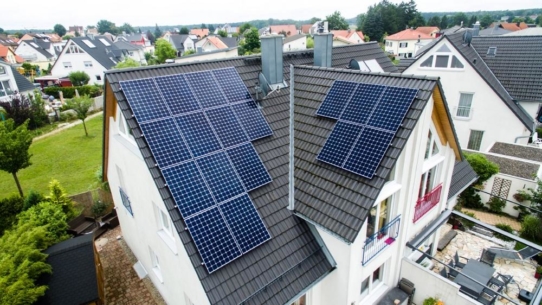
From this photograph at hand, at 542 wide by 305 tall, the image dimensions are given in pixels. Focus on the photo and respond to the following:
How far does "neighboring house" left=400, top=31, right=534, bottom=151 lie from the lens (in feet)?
78.9

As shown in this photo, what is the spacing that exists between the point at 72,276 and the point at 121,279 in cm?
291

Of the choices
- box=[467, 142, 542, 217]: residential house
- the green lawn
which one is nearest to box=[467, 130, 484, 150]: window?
box=[467, 142, 542, 217]: residential house

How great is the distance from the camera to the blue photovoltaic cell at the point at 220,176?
8812 mm

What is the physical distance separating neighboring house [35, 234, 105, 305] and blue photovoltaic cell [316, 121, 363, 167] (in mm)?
10344

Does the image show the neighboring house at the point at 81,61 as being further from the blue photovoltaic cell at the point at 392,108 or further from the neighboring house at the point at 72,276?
the blue photovoltaic cell at the point at 392,108

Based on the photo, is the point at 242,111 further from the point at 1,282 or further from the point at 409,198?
the point at 1,282

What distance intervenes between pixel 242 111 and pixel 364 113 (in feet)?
14.0

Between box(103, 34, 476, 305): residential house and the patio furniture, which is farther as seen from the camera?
the patio furniture

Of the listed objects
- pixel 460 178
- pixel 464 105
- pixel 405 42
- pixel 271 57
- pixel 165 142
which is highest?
pixel 271 57

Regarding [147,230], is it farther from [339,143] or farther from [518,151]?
[518,151]

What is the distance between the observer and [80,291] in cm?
1170

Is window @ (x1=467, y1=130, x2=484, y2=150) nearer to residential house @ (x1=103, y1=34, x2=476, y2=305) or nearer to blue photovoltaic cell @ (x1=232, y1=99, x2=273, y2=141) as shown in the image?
residential house @ (x1=103, y1=34, x2=476, y2=305)

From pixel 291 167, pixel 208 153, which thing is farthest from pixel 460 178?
pixel 208 153

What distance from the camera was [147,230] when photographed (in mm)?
12250
